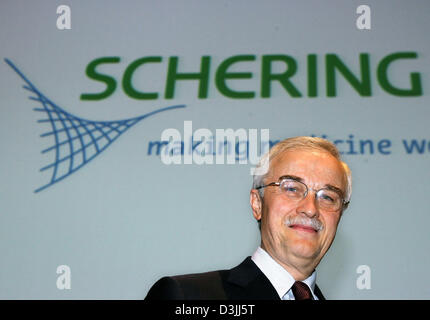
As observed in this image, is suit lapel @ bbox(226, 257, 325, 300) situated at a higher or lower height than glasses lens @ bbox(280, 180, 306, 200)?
lower

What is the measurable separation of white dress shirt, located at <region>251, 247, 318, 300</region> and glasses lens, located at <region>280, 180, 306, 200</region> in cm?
17

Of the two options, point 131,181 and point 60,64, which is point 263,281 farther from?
point 60,64

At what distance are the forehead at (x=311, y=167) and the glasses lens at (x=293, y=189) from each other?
2 centimetres

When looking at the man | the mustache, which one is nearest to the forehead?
the man

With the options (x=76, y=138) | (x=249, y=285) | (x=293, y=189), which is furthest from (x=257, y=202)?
(x=76, y=138)

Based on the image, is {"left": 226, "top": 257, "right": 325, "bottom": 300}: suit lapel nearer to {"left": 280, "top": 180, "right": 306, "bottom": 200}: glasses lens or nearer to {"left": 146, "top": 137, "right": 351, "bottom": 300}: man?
{"left": 146, "top": 137, "right": 351, "bottom": 300}: man

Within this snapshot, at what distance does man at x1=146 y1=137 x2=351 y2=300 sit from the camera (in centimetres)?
155

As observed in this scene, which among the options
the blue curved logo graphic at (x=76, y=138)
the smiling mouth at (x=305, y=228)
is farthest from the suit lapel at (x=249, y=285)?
the blue curved logo graphic at (x=76, y=138)

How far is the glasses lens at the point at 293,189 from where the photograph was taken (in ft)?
5.35

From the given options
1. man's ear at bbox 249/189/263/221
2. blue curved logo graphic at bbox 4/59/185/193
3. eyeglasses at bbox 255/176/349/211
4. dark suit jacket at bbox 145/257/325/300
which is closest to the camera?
dark suit jacket at bbox 145/257/325/300

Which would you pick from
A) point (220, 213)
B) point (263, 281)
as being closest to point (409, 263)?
point (220, 213)

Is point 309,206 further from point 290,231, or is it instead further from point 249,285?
point 249,285

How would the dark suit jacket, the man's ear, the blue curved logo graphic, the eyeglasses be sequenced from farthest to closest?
the blue curved logo graphic, the man's ear, the eyeglasses, the dark suit jacket
